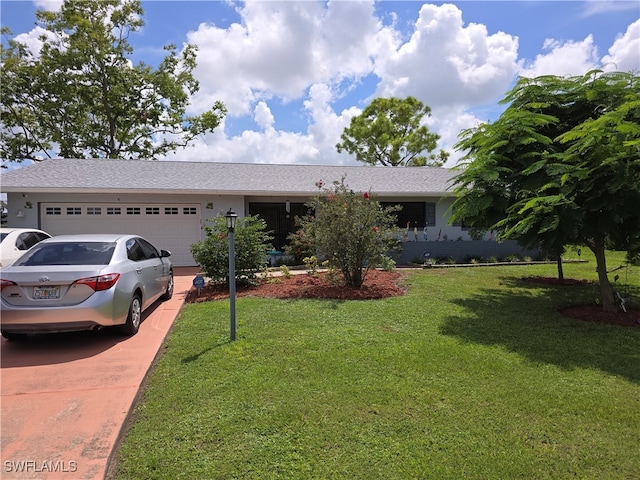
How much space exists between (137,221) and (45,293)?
30.7 feet

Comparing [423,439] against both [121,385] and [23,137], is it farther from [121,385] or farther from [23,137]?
[23,137]

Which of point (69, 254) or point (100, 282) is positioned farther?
point (69, 254)

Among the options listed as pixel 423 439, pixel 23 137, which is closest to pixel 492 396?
pixel 423 439

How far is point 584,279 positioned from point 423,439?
10625mm

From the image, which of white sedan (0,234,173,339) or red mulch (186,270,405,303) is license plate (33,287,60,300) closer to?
white sedan (0,234,173,339)

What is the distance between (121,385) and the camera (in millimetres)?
4293

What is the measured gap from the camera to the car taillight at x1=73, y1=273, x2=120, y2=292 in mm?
5238

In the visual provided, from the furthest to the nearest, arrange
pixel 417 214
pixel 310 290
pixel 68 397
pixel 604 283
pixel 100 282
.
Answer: pixel 417 214, pixel 310 290, pixel 604 283, pixel 100 282, pixel 68 397

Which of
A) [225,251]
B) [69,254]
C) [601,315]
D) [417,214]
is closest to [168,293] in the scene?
[225,251]

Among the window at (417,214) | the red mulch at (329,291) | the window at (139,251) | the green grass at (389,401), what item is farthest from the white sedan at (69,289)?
the window at (417,214)

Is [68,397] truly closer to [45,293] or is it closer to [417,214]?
[45,293]

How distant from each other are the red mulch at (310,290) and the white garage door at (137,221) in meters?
4.96

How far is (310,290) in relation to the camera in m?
9.09

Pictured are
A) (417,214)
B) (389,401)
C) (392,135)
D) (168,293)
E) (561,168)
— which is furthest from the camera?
(392,135)
